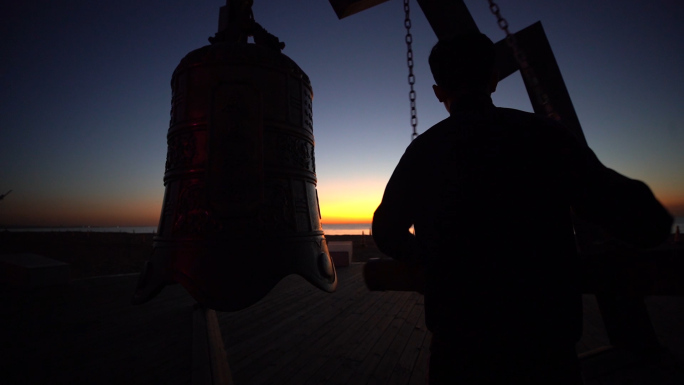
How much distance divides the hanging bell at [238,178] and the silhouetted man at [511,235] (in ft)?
2.43

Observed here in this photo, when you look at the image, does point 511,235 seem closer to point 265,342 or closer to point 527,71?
point 527,71

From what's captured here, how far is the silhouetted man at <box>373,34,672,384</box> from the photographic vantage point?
83cm

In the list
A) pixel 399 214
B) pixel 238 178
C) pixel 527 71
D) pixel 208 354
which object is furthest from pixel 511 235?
pixel 208 354

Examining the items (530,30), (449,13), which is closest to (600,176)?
(449,13)

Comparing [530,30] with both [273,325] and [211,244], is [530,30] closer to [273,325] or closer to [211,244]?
[211,244]

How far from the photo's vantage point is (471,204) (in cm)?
89

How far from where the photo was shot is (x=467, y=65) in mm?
1023

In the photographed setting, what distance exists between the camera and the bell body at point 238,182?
1.36 m

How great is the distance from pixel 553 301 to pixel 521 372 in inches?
8.5

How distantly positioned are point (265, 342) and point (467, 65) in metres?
3.51

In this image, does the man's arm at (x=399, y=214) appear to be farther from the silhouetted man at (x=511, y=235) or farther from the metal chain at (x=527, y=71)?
the metal chain at (x=527, y=71)

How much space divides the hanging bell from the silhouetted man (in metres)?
0.74

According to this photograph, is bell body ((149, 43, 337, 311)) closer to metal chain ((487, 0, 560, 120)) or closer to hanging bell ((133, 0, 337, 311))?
hanging bell ((133, 0, 337, 311))

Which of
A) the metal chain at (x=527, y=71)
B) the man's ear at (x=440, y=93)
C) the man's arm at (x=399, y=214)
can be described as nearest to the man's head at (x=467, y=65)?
the man's ear at (x=440, y=93)
